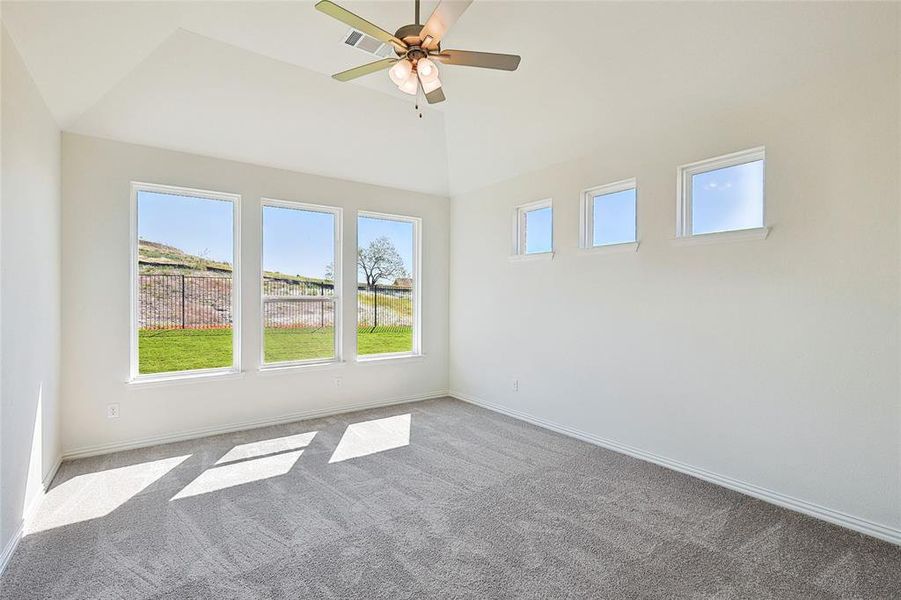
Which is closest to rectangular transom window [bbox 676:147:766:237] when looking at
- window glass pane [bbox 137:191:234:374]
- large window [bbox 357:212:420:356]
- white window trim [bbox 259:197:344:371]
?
large window [bbox 357:212:420:356]

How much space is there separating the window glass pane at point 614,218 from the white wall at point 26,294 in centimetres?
409

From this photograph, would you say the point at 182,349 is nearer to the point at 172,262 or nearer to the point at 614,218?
the point at 172,262

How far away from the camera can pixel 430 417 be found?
465 centimetres

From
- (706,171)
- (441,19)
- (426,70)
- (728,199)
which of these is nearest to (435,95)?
(426,70)

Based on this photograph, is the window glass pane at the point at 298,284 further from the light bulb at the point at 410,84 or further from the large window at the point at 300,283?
the light bulb at the point at 410,84

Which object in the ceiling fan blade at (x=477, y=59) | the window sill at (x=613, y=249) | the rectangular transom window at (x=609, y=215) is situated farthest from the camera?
the rectangular transom window at (x=609, y=215)

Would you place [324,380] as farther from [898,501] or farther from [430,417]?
[898,501]

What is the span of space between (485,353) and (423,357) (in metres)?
0.85

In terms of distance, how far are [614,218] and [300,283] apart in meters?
3.31

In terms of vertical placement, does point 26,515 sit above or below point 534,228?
below

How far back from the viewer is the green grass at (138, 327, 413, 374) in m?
3.89

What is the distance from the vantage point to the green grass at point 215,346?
3.89m

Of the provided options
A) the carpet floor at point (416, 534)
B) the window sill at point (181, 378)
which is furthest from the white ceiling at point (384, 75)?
the carpet floor at point (416, 534)

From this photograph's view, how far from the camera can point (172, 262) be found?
13.0ft
